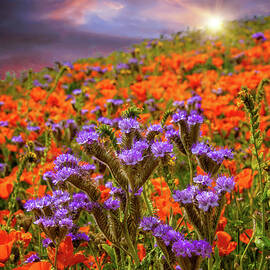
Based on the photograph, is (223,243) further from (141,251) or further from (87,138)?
(87,138)

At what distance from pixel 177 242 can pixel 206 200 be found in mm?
129

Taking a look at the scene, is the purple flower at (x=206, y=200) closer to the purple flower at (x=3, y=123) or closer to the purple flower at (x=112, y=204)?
the purple flower at (x=112, y=204)

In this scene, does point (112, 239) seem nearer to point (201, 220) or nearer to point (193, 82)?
point (201, 220)

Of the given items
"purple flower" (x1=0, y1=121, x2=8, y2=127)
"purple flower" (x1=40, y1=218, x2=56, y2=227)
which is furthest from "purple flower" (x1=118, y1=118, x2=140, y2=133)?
"purple flower" (x1=0, y1=121, x2=8, y2=127)

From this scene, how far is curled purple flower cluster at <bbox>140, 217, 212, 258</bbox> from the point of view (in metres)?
0.78

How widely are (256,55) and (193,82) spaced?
1.54 metres

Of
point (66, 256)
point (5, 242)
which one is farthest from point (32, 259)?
point (66, 256)

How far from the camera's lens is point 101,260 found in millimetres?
1432

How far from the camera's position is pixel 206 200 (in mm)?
815

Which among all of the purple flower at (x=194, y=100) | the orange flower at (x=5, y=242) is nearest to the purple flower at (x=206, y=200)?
the orange flower at (x=5, y=242)

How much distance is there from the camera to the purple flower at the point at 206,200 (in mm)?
808

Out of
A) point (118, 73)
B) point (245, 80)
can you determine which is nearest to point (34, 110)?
point (118, 73)

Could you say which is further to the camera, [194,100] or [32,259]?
[194,100]

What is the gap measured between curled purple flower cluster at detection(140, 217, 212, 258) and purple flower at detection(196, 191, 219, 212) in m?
0.09
